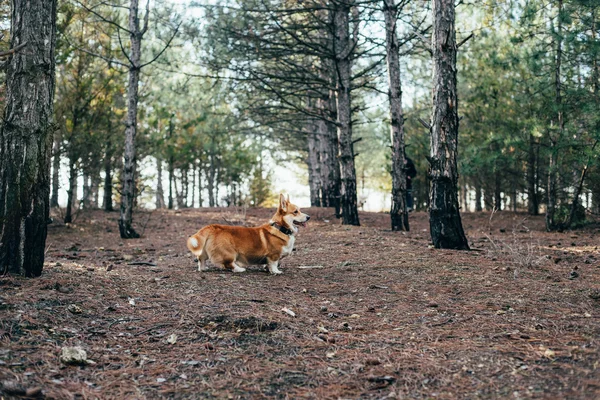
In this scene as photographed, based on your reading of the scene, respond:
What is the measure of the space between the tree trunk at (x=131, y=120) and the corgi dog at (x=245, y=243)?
6155mm

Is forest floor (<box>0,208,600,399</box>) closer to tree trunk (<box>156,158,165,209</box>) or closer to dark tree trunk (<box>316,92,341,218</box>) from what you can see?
dark tree trunk (<box>316,92,341,218</box>)

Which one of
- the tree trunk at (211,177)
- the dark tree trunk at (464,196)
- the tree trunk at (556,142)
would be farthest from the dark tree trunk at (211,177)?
the tree trunk at (556,142)

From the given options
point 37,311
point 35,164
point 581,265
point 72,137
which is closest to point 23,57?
point 35,164

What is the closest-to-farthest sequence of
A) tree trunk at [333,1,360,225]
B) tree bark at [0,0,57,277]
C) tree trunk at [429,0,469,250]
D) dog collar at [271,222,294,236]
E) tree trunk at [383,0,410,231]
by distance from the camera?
tree bark at [0,0,57,277] → dog collar at [271,222,294,236] → tree trunk at [429,0,469,250] → tree trunk at [383,0,410,231] → tree trunk at [333,1,360,225]

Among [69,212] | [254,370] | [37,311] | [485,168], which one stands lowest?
[254,370]

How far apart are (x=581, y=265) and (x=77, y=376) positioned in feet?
23.2

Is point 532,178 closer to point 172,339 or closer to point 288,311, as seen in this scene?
point 288,311

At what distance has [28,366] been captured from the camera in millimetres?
3322

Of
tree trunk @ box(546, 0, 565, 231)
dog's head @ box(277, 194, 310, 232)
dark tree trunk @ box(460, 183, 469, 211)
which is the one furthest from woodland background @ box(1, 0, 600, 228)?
dog's head @ box(277, 194, 310, 232)

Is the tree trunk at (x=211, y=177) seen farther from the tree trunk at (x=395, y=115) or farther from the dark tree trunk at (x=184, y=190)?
the tree trunk at (x=395, y=115)

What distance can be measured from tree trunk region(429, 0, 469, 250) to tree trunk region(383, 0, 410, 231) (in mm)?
3119

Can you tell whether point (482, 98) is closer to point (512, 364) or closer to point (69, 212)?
point (69, 212)

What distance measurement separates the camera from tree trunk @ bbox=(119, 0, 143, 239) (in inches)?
474

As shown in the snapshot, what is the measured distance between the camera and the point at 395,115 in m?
12.0
